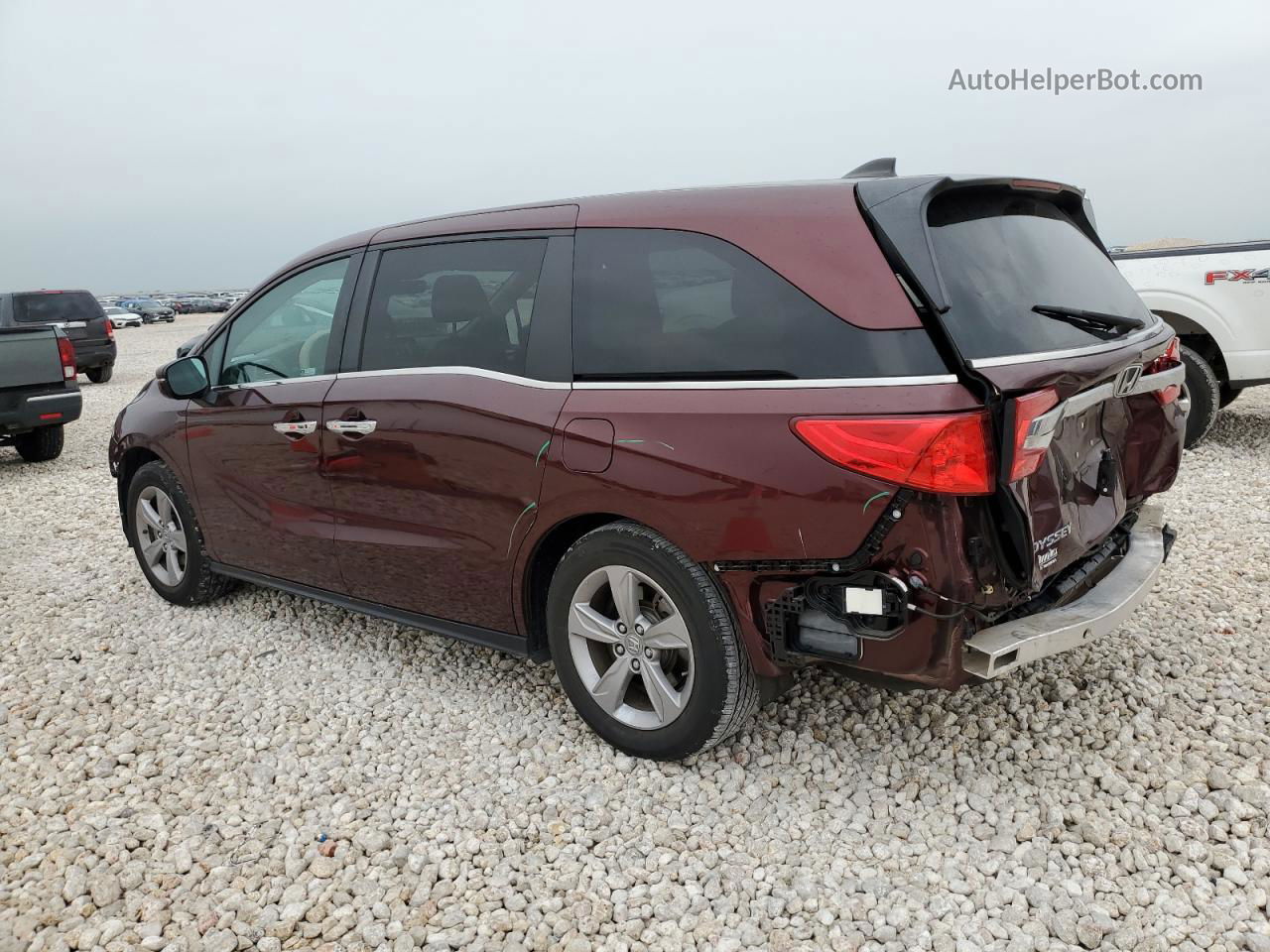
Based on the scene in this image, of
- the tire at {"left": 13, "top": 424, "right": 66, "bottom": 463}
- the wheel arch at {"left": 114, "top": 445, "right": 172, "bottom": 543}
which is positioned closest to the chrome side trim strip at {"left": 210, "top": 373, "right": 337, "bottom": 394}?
the wheel arch at {"left": 114, "top": 445, "right": 172, "bottom": 543}

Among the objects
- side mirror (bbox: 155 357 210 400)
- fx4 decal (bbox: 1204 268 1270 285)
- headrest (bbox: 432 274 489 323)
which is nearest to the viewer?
headrest (bbox: 432 274 489 323)

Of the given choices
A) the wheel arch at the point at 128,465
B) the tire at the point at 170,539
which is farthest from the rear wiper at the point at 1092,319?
the wheel arch at the point at 128,465

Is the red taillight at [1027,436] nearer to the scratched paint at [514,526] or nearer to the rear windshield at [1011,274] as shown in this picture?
the rear windshield at [1011,274]

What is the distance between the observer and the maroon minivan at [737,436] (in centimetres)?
245

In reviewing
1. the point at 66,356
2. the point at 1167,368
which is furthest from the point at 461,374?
the point at 66,356

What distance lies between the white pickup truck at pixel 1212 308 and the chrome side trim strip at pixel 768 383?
211 inches

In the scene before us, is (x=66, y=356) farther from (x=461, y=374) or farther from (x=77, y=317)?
A: (x=77, y=317)

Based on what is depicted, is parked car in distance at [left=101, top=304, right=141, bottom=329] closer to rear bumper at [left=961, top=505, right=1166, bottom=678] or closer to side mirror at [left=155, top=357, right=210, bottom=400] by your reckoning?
side mirror at [left=155, top=357, right=210, bottom=400]

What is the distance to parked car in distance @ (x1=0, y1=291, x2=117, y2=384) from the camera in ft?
53.5

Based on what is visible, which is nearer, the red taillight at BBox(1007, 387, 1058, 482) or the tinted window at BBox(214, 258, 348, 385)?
the red taillight at BBox(1007, 387, 1058, 482)

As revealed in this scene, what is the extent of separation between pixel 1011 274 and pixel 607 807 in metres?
1.94

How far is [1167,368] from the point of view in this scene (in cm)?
318

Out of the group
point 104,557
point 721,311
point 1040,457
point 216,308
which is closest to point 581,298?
point 721,311

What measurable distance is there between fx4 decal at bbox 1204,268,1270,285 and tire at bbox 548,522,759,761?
5.70m
